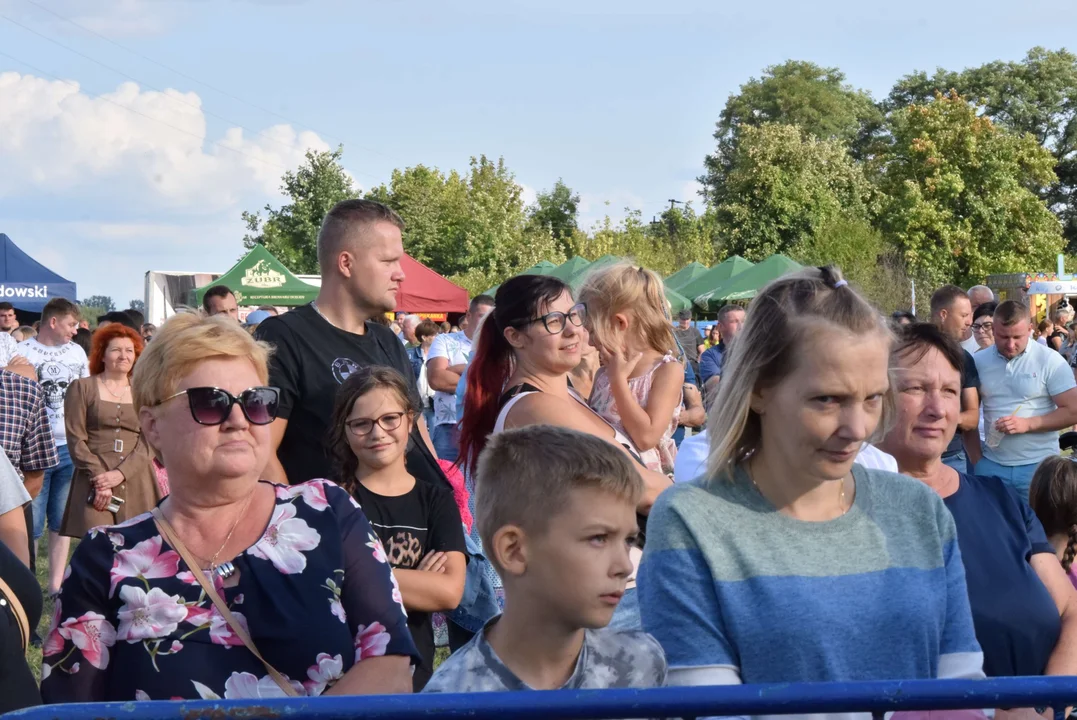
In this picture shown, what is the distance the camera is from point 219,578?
→ 258cm

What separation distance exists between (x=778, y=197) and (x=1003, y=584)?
1671 inches

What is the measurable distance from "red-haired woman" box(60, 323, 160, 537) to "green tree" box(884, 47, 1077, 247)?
61.3 m

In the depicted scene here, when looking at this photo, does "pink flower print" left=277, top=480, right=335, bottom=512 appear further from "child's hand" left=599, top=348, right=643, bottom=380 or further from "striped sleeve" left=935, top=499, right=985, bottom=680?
"child's hand" left=599, top=348, right=643, bottom=380

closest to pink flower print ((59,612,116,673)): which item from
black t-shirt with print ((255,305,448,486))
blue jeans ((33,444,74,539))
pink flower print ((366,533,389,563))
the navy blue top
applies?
pink flower print ((366,533,389,563))

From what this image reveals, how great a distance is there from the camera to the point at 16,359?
8.90 m

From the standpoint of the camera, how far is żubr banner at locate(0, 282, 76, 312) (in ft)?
73.5

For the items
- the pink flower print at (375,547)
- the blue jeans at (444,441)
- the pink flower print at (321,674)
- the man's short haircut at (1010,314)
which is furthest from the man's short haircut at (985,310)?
the pink flower print at (321,674)

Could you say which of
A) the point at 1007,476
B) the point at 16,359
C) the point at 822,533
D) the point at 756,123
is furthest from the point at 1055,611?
the point at 756,123

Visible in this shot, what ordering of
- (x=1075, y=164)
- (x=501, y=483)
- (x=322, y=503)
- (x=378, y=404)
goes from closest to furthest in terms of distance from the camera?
1. (x=501, y=483)
2. (x=322, y=503)
3. (x=378, y=404)
4. (x=1075, y=164)

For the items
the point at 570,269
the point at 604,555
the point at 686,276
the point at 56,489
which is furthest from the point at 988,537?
the point at 686,276

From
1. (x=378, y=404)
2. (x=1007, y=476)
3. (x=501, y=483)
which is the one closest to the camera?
(x=501, y=483)

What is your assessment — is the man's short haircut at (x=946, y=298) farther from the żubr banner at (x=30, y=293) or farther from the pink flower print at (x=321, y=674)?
the żubr banner at (x=30, y=293)

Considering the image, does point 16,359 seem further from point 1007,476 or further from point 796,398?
point 796,398

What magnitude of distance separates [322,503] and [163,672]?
20.1 inches
